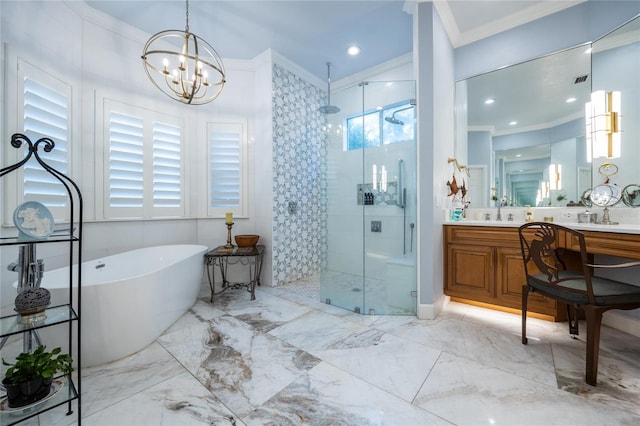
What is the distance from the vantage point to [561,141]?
2.62m

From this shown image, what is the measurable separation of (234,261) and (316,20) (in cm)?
302

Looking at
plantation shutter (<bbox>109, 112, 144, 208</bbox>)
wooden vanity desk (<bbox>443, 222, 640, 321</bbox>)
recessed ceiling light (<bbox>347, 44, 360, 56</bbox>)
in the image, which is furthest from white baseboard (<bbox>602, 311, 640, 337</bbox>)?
plantation shutter (<bbox>109, 112, 144, 208</bbox>)

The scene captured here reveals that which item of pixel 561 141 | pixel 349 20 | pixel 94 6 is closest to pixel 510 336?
pixel 561 141

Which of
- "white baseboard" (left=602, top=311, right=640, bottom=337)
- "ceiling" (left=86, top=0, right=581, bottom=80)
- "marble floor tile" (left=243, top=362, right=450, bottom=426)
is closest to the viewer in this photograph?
"marble floor tile" (left=243, top=362, right=450, bottom=426)

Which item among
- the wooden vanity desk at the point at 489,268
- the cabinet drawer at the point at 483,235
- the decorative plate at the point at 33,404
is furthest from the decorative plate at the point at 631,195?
the decorative plate at the point at 33,404

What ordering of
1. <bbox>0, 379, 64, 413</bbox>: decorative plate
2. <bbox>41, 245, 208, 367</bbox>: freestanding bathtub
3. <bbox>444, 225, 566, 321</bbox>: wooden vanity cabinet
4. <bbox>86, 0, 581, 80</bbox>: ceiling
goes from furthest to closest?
<bbox>86, 0, 581, 80</bbox>: ceiling
<bbox>444, 225, 566, 321</bbox>: wooden vanity cabinet
<bbox>41, 245, 208, 367</bbox>: freestanding bathtub
<bbox>0, 379, 64, 413</bbox>: decorative plate

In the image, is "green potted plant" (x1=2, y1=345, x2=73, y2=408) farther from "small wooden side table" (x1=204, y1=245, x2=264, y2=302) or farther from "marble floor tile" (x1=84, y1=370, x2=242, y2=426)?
"small wooden side table" (x1=204, y1=245, x2=264, y2=302)

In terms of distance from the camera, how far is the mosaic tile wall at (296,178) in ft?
11.6

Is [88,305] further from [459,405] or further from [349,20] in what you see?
[349,20]

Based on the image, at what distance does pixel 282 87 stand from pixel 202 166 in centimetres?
154

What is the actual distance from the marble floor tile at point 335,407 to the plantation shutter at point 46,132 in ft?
7.78

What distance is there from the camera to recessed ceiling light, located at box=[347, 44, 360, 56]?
10.9ft

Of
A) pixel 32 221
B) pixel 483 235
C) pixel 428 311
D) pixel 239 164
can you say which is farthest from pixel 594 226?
pixel 239 164

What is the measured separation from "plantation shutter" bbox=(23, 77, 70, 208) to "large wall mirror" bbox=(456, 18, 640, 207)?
13.1 ft
